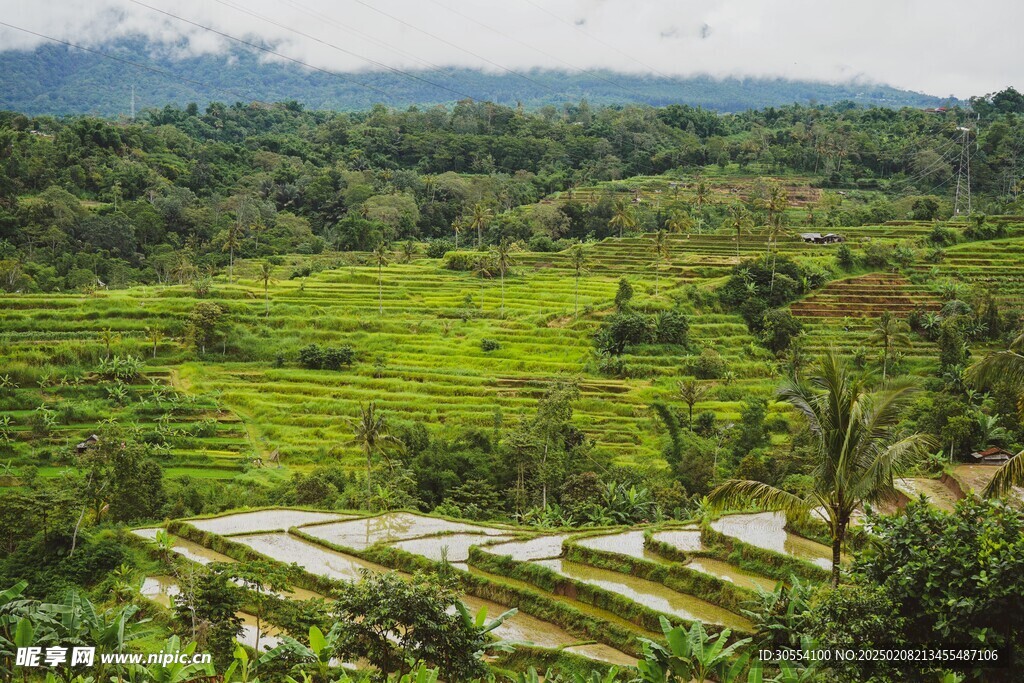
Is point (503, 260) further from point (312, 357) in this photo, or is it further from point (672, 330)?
point (312, 357)

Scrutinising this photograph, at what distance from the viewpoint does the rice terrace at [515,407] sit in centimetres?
1080

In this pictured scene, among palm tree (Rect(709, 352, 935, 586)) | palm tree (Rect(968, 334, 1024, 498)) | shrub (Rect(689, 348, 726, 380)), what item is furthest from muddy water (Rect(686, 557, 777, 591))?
shrub (Rect(689, 348, 726, 380))

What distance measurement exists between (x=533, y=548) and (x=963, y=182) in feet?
204

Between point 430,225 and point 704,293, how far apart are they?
31040 millimetres

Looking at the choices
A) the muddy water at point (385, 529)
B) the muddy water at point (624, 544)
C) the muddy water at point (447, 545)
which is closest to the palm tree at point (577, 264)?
the muddy water at point (385, 529)

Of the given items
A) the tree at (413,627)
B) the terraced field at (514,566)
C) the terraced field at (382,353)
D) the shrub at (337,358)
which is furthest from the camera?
the shrub at (337,358)

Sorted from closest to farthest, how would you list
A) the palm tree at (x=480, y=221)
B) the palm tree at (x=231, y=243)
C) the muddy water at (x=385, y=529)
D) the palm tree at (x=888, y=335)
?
the muddy water at (x=385, y=529) < the palm tree at (x=888, y=335) < the palm tree at (x=231, y=243) < the palm tree at (x=480, y=221)

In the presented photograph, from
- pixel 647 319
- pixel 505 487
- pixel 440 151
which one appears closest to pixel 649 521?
pixel 505 487

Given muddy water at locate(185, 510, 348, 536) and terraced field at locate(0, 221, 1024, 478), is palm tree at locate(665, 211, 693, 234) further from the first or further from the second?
muddy water at locate(185, 510, 348, 536)

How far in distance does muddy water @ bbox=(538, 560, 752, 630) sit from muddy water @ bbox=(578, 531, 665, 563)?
623mm

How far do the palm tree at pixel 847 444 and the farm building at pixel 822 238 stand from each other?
41.8 m

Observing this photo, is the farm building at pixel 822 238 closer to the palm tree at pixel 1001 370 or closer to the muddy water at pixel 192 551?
the muddy water at pixel 192 551

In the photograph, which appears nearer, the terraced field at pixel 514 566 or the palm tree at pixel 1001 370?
the palm tree at pixel 1001 370

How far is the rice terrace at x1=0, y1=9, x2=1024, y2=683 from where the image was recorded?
1080 cm
